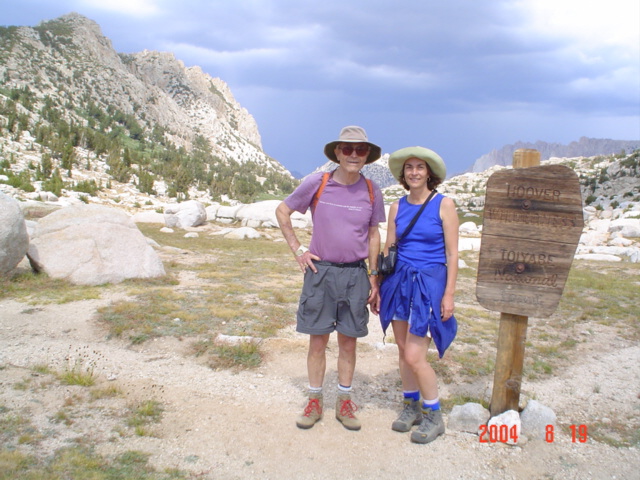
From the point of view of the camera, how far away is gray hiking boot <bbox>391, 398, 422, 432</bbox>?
4.45 meters

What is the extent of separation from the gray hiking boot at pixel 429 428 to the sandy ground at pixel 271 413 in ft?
0.23

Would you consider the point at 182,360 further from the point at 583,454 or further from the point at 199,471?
the point at 583,454

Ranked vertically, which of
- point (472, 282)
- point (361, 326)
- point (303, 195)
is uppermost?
point (303, 195)

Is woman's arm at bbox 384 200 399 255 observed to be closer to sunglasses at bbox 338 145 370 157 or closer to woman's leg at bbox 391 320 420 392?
sunglasses at bbox 338 145 370 157

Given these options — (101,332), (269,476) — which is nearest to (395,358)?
(269,476)

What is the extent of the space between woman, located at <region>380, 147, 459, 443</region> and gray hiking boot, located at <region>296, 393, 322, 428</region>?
0.94 m

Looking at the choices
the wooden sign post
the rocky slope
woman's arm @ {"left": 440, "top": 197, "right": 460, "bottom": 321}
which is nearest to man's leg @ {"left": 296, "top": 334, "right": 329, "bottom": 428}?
woman's arm @ {"left": 440, "top": 197, "right": 460, "bottom": 321}

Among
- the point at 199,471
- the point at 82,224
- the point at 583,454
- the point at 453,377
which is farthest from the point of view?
the point at 82,224

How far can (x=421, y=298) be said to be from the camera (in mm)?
4008

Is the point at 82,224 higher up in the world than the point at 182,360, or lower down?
higher up

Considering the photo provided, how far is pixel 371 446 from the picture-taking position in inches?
166

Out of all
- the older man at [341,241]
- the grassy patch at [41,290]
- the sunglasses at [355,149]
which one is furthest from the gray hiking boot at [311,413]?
the grassy patch at [41,290]

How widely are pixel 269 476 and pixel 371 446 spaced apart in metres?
1.02

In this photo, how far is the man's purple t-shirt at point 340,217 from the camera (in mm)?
4156
